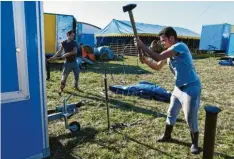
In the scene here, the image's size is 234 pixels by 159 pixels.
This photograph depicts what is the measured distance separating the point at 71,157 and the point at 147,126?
1.99 meters

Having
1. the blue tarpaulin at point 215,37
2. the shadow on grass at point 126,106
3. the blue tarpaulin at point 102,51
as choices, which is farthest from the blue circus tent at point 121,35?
the shadow on grass at point 126,106

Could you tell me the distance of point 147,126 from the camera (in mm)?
5508

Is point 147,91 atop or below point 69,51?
below

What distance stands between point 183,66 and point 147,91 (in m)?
3.98

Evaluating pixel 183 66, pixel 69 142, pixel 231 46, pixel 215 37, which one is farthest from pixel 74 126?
pixel 215 37

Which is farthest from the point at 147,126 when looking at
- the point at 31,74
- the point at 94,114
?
the point at 31,74

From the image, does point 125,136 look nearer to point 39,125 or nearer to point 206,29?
point 39,125

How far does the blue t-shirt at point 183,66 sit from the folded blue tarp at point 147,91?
3550mm

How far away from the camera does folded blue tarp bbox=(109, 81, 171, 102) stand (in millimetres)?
7717

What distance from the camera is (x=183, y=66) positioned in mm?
4055

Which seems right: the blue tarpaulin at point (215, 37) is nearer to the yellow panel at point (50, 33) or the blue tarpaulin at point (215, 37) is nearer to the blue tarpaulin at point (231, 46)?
the blue tarpaulin at point (231, 46)

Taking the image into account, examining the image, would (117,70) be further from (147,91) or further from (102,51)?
(147,91)

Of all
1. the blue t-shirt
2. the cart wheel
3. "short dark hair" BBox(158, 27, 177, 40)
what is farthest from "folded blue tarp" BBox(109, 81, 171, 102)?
"short dark hair" BBox(158, 27, 177, 40)

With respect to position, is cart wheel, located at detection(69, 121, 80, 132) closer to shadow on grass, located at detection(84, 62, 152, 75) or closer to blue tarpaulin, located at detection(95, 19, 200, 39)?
shadow on grass, located at detection(84, 62, 152, 75)
